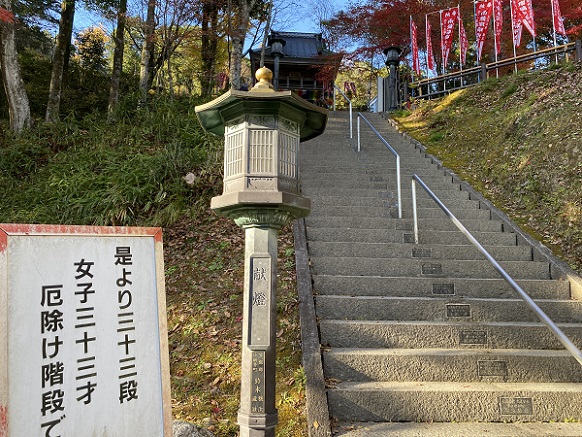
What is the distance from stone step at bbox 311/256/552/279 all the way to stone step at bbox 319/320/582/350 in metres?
→ 0.95

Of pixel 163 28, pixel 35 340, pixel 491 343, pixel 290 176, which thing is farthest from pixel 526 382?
pixel 163 28

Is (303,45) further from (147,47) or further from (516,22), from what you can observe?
(147,47)

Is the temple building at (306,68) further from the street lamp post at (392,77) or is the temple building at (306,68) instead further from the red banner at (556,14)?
the red banner at (556,14)

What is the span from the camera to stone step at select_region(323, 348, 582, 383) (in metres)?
3.45

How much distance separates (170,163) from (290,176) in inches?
182

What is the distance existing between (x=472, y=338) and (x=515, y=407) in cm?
70

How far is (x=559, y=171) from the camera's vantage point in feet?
20.5

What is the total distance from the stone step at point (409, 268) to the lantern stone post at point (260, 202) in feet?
6.28

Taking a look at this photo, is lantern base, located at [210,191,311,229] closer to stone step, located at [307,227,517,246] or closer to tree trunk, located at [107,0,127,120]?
stone step, located at [307,227,517,246]

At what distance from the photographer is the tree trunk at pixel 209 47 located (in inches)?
520

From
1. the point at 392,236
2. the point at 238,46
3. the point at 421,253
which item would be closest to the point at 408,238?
the point at 392,236

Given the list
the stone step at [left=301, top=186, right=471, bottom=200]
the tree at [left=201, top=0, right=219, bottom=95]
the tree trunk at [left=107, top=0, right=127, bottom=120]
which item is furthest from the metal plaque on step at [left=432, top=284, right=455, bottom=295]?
the tree at [left=201, top=0, right=219, bottom=95]

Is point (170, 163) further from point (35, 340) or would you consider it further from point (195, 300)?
point (35, 340)

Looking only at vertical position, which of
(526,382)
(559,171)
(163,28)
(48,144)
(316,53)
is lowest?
(526,382)
